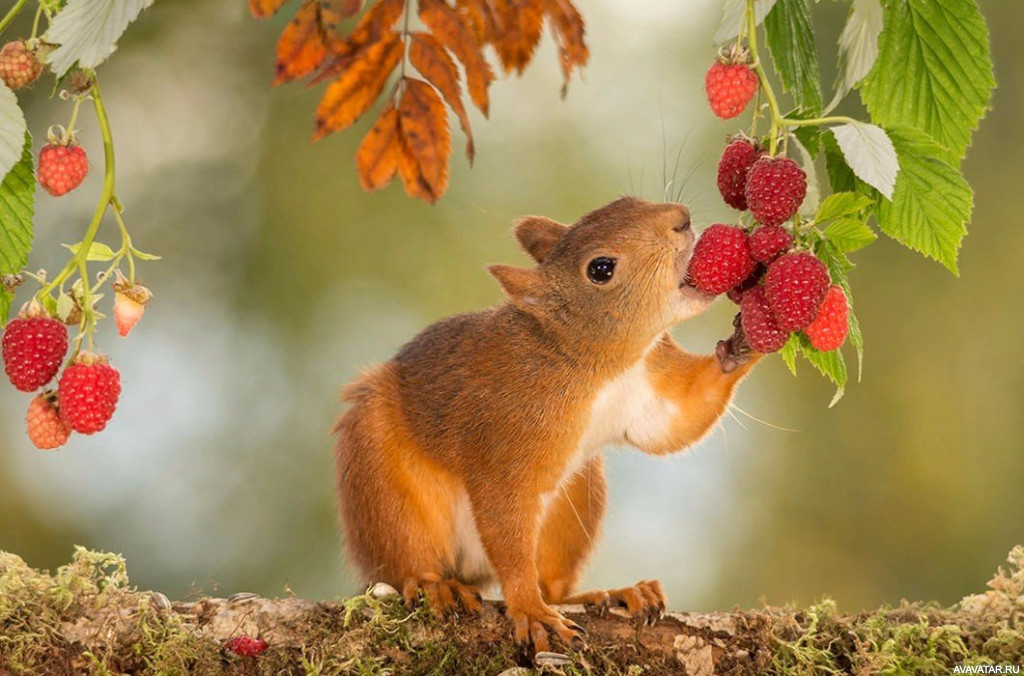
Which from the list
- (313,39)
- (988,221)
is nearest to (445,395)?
(313,39)

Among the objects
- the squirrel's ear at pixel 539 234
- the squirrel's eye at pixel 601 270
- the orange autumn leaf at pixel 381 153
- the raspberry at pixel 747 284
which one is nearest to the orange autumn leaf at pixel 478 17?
the orange autumn leaf at pixel 381 153

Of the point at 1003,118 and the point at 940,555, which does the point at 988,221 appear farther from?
the point at 940,555

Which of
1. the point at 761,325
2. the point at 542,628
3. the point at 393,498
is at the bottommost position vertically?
the point at 542,628

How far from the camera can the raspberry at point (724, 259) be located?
2.02 metres

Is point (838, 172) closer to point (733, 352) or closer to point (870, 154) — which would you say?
point (870, 154)

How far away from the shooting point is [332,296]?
197 inches

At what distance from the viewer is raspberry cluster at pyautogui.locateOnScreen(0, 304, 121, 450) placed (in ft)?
6.07

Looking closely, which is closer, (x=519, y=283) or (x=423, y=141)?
(x=423, y=141)

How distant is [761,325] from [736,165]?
25cm

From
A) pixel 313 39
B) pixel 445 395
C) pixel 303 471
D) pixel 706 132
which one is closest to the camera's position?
pixel 313 39

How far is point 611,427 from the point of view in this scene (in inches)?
104

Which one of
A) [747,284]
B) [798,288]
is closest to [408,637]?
[747,284]

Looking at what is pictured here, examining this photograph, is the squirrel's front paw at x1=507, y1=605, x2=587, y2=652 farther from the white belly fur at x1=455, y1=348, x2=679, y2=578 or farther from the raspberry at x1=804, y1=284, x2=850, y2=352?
the raspberry at x1=804, y1=284, x2=850, y2=352

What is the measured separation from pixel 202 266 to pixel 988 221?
10.6ft
